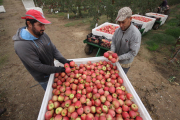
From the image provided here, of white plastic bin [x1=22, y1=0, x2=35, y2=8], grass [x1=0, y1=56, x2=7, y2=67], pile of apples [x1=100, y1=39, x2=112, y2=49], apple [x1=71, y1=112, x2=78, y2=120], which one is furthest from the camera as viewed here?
white plastic bin [x1=22, y1=0, x2=35, y2=8]

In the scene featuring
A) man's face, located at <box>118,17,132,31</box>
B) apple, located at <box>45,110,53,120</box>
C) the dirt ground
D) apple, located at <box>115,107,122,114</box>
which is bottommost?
the dirt ground

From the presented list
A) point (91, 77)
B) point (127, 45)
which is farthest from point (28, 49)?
point (127, 45)

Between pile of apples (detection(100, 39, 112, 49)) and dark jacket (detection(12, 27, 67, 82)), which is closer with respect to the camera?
dark jacket (detection(12, 27, 67, 82))

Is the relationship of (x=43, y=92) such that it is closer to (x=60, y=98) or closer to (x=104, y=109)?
(x=60, y=98)

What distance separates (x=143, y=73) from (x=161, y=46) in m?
3.36

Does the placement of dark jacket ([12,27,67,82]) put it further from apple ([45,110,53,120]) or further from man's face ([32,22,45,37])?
apple ([45,110,53,120])

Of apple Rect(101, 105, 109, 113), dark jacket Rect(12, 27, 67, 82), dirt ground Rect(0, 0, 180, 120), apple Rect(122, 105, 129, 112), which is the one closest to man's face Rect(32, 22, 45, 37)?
dark jacket Rect(12, 27, 67, 82)

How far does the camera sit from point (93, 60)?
2654 millimetres

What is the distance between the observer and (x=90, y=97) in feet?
6.22

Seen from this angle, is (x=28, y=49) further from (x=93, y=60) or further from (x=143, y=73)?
(x=143, y=73)

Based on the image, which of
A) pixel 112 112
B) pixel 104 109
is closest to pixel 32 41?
pixel 104 109

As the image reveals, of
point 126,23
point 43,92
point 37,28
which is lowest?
point 43,92

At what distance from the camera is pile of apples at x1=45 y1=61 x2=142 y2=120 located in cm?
162

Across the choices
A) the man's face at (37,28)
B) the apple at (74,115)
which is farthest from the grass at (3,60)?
the apple at (74,115)
